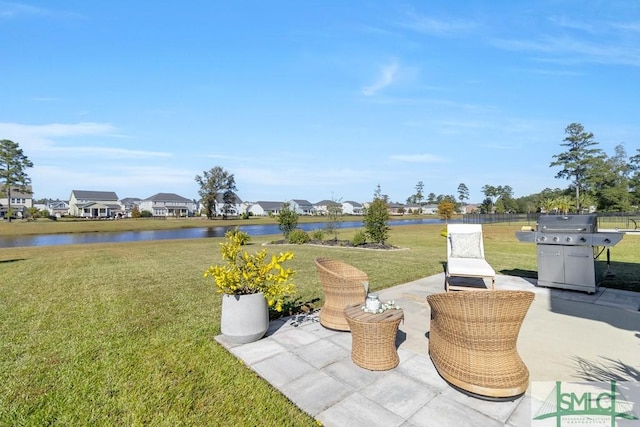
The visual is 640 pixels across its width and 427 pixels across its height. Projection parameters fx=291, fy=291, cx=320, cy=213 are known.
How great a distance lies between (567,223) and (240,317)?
235 inches

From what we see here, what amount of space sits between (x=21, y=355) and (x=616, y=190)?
54.2 m

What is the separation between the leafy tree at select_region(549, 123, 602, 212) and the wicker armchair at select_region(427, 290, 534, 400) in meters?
51.2

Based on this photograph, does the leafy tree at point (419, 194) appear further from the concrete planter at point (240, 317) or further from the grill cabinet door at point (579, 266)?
the concrete planter at point (240, 317)

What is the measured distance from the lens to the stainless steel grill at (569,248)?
5.20 metres

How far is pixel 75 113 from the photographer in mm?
15133

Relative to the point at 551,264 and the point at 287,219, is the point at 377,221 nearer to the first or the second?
the point at 287,219

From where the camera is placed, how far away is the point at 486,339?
7.55 feet

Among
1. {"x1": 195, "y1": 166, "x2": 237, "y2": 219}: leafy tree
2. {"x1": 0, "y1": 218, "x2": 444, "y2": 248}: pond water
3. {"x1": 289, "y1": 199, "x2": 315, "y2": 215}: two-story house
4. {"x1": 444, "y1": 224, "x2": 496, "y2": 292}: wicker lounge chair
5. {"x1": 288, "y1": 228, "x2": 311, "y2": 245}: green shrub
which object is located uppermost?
{"x1": 195, "y1": 166, "x2": 237, "y2": 219}: leafy tree

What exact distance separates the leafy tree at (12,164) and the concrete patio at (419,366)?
→ 187 ft

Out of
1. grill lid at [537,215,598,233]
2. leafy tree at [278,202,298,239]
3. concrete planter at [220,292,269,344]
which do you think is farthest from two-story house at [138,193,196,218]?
grill lid at [537,215,598,233]

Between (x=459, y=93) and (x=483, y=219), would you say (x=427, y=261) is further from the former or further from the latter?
(x=483, y=219)

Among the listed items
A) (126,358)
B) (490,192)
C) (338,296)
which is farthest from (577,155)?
(126,358)

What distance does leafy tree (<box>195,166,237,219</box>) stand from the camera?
56.0m

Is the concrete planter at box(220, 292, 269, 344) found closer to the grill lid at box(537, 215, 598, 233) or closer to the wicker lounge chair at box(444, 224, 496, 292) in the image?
the wicker lounge chair at box(444, 224, 496, 292)
